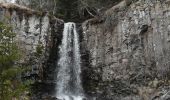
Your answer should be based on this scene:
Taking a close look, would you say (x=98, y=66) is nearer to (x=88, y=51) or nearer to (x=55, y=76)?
(x=88, y=51)

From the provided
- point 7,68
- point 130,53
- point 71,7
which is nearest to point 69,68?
point 130,53

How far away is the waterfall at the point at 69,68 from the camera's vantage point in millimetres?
31289

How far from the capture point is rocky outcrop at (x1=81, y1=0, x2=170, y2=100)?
89.9 ft

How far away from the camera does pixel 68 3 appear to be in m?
44.6

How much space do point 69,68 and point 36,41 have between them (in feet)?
13.7

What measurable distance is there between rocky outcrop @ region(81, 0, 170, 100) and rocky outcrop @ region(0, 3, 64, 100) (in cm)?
341

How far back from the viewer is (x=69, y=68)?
3291 cm

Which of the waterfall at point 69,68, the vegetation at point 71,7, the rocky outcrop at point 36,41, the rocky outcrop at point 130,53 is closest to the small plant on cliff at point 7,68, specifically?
the rocky outcrop at point 130,53

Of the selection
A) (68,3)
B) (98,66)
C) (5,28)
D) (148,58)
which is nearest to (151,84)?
(148,58)

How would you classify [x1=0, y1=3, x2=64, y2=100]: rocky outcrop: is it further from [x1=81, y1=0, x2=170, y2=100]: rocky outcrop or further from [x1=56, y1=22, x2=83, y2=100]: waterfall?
[x1=81, y1=0, x2=170, y2=100]: rocky outcrop

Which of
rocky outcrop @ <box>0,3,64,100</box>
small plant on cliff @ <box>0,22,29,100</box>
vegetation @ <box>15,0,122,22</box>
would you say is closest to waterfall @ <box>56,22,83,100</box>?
rocky outcrop @ <box>0,3,64,100</box>

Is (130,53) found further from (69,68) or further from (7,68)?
(7,68)

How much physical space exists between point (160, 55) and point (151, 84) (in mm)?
2487

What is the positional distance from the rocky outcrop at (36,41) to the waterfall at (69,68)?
78 cm
